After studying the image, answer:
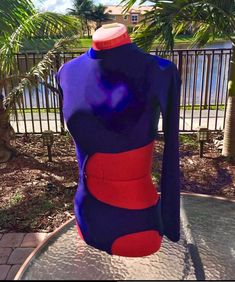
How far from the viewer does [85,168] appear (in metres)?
1.59

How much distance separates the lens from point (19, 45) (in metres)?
4.94

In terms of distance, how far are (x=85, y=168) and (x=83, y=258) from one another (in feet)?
1.90

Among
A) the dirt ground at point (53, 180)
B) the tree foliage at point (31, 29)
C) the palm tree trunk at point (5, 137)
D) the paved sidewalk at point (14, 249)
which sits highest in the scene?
the tree foliage at point (31, 29)

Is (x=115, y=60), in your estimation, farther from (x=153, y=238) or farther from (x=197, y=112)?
(x=197, y=112)

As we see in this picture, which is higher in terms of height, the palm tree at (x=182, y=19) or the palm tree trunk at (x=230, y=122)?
the palm tree at (x=182, y=19)

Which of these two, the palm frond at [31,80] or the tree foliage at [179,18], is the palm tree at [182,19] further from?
the palm frond at [31,80]

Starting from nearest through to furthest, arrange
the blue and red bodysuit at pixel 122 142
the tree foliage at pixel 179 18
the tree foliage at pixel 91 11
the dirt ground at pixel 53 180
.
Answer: the blue and red bodysuit at pixel 122 142 < the dirt ground at pixel 53 180 < the tree foliage at pixel 179 18 < the tree foliage at pixel 91 11

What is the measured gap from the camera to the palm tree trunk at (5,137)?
4.84 metres

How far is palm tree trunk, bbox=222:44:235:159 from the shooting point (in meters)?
4.66

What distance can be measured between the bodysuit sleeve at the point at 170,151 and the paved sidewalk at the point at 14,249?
5.32ft

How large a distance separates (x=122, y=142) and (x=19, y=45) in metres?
3.92

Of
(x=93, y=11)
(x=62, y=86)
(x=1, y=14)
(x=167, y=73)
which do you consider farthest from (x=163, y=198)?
(x=93, y=11)

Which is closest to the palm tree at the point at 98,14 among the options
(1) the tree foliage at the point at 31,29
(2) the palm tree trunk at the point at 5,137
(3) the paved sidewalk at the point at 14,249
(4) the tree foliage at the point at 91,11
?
(4) the tree foliage at the point at 91,11

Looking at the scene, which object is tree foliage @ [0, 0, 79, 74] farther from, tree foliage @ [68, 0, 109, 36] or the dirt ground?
tree foliage @ [68, 0, 109, 36]
